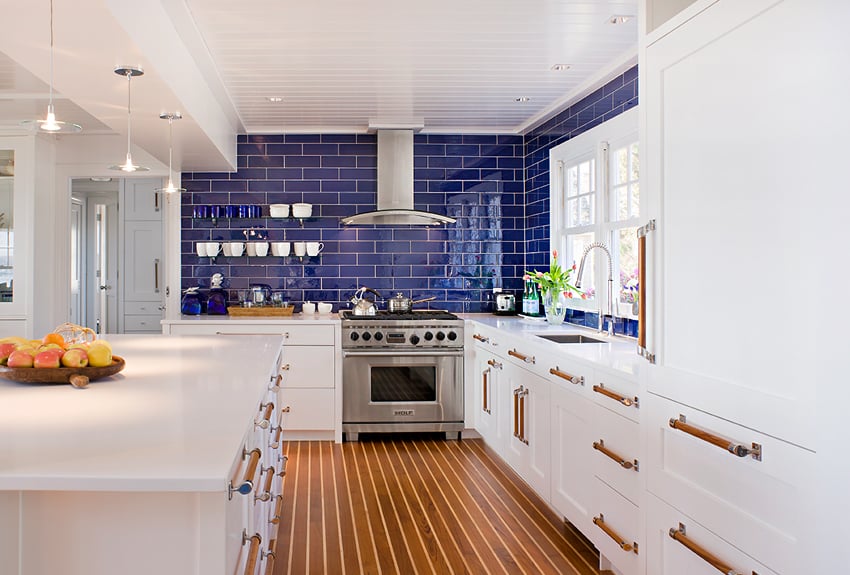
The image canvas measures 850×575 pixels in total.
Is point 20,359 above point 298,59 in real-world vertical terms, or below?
below

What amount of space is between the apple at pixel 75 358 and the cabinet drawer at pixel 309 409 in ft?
9.19

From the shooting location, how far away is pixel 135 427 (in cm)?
150

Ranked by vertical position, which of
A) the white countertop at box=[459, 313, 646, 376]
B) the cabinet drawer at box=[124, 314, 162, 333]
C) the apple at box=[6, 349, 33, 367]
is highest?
the apple at box=[6, 349, 33, 367]

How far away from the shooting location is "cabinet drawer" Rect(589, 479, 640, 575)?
2324 millimetres

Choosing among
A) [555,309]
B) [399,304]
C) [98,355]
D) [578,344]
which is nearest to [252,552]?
[98,355]

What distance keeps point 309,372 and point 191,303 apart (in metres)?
1.16

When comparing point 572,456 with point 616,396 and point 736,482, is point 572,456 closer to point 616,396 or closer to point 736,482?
point 616,396

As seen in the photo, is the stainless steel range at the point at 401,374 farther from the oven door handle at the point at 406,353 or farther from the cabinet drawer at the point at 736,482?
the cabinet drawer at the point at 736,482

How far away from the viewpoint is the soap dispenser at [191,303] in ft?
17.1

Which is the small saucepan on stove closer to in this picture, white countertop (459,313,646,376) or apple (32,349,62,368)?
white countertop (459,313,646,376)

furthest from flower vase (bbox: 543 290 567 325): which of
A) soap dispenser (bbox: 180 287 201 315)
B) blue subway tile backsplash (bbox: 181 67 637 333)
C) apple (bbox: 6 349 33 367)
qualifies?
apple (bbox: 6 349 33 367)

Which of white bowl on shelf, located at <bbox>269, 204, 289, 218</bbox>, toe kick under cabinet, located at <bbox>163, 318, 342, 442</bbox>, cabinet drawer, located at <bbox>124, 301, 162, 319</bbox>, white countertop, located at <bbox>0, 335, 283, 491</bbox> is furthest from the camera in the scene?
cabinet drawer, located at <bbox>124, 301, 162, 319</bbox>

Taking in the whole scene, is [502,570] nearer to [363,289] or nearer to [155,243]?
[363,289]

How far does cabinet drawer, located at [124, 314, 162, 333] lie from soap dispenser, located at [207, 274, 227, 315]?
227 centimetres
